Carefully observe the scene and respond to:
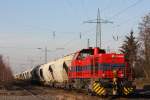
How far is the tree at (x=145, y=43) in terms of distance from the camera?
7912 cm

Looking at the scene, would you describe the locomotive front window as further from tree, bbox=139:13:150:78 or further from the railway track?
tree, bbox=139:13:150:78

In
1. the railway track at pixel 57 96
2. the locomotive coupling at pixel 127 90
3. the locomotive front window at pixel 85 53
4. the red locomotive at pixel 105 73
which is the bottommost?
the railway track at pixel 57 96

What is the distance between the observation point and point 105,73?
34.0 m

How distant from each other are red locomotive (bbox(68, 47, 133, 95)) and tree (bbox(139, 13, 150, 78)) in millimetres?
42339

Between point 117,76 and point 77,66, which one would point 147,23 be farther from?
point 117,76

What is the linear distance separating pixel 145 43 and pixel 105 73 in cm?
4903

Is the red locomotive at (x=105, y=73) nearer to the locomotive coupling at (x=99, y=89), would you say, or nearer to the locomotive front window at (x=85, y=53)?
the locomotive coupling at (x=99, y=89)

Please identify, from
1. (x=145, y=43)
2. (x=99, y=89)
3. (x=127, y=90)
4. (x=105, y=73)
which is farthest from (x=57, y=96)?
(x=145, y=43)

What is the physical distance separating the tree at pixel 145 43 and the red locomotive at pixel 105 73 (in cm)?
4234

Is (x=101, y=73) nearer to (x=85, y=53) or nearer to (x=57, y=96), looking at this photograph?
(x=57, y=96)

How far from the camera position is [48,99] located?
32406mm

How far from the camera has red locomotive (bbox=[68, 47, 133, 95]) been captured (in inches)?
1292

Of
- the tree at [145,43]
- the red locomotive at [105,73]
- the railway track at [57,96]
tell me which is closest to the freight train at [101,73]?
the red locomotive at [105,73]

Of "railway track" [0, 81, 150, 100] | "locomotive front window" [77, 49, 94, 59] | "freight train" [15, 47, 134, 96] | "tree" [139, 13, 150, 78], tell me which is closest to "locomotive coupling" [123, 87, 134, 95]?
"freight train" [15, 47, 134, 96]
